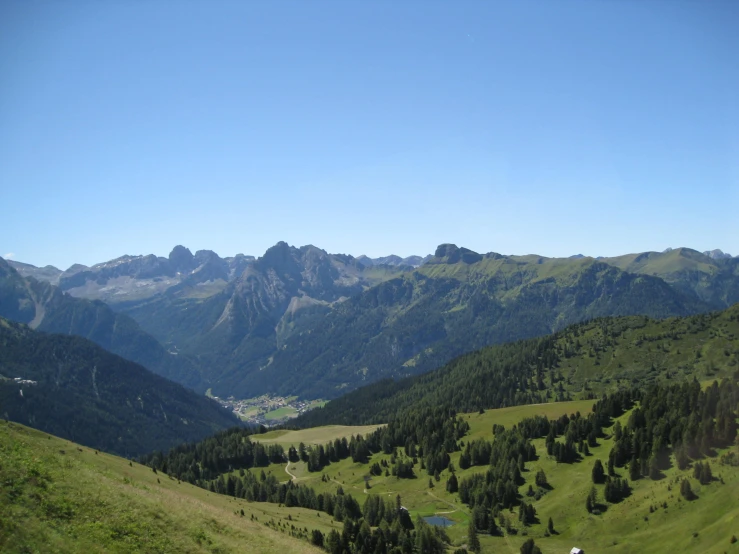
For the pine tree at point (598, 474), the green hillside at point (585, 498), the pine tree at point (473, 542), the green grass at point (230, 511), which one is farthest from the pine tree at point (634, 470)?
the pine tree at point (473, 542)

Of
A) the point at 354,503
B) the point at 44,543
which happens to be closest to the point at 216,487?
the point at 354,503

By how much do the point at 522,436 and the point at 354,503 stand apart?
6922cm

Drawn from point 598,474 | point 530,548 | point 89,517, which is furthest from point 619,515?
point 89,517

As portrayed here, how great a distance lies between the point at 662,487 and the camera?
116688 mm

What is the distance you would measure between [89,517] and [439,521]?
109 m

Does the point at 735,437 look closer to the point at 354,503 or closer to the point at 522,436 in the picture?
the point at 522,436

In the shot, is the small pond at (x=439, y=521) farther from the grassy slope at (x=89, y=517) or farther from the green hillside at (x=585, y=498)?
the grassy slope at (x=89, y=517)

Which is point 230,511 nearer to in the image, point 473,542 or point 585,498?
point 473,542

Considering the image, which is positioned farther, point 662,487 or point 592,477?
point 592,477

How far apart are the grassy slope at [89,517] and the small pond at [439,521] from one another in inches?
3133

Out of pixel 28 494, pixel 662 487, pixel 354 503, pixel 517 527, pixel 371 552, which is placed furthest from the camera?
pixel 354 503

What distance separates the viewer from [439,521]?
137500mm

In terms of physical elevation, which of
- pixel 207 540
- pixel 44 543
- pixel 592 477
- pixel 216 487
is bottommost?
pixel 216 487

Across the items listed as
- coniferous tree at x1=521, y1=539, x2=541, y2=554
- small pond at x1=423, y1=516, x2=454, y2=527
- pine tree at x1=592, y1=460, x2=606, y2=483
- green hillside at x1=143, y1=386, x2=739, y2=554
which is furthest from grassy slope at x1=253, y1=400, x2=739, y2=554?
coniferous tree at x1=521, y1=539, x2=541, y2=554
